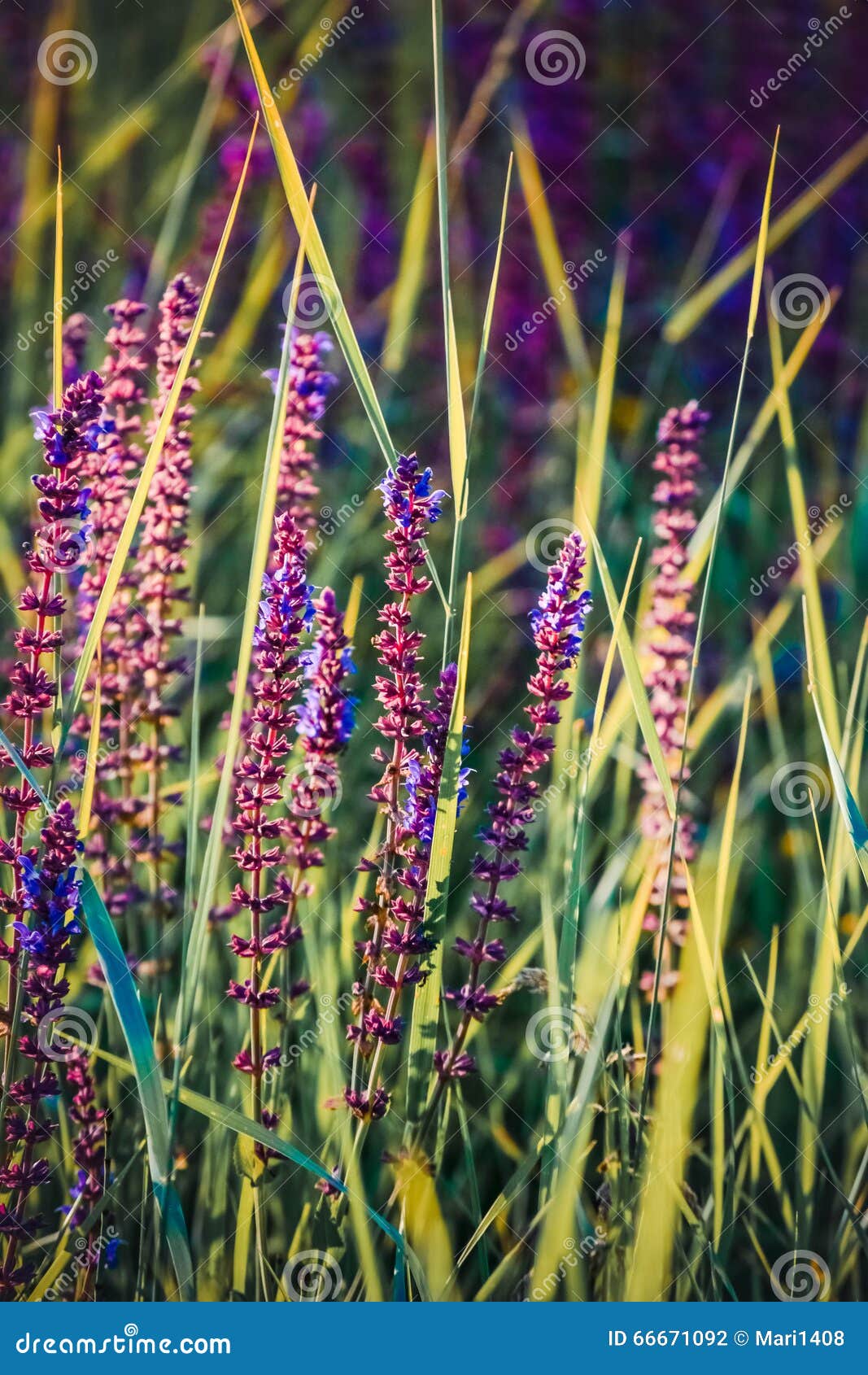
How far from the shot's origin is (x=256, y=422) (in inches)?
125

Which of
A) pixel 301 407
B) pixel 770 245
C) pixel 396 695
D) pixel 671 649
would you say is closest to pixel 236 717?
pixel 396 695

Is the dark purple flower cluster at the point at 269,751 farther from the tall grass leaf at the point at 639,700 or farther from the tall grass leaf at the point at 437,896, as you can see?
the tall grass leaf at the point at 639,700

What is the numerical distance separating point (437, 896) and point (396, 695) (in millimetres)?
255

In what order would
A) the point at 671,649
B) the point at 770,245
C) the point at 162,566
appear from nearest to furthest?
the point at 162,566 → the point at 671,649 → the point at 770,245

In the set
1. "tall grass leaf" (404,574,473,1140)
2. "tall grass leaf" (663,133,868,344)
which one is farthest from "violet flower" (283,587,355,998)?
"tall grass leaf" (663,133,868,344)

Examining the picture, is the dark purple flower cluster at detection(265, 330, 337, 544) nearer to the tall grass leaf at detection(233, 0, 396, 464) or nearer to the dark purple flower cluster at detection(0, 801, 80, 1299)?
the tall grass leaf at detection(233, 0, 396, 464)

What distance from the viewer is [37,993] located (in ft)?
4.34

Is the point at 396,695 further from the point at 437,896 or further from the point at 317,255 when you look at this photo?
the point at 317,255

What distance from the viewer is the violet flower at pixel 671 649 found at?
1.74m

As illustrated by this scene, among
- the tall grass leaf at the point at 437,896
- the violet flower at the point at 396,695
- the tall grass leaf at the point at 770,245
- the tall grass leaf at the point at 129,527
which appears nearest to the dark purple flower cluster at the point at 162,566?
the tall grass leaf at the point at 129,527

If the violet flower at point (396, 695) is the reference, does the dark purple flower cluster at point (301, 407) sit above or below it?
above

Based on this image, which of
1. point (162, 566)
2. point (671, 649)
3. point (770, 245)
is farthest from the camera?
point (770, 245)

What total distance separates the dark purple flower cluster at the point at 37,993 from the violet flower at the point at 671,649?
0.90 metres

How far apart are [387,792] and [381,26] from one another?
3.30 metres
